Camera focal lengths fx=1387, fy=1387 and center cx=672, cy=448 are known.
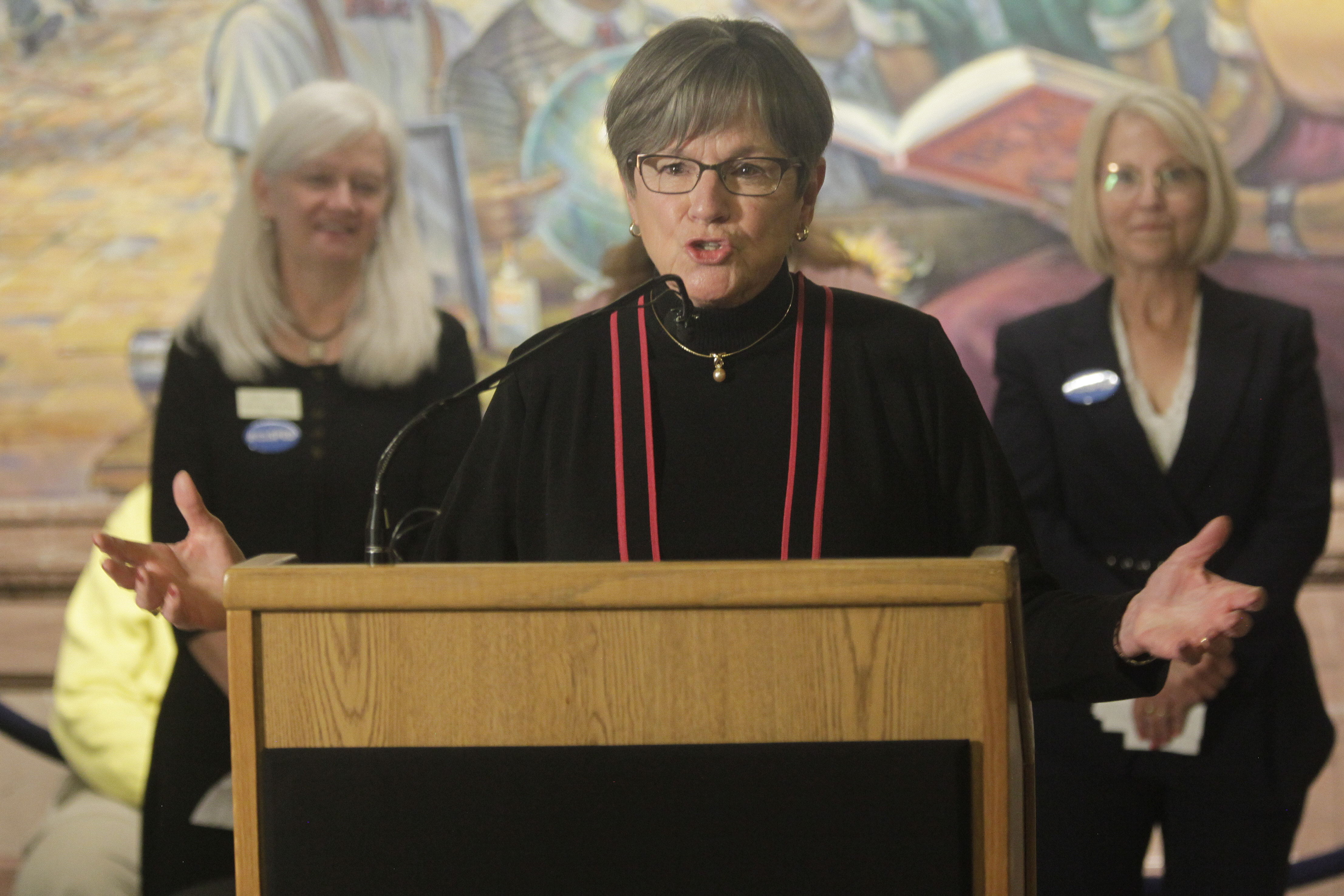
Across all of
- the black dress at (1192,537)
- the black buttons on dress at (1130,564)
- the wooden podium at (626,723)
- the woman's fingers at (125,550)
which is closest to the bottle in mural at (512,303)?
the black dress at (1192,537)

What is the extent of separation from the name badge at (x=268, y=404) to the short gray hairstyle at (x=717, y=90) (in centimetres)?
151

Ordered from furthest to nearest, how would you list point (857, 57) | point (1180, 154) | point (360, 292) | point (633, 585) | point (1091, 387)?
point (857, 57) → point (360, 292) → point (1180, 154) → point (1091, 387) → point (633, 585)

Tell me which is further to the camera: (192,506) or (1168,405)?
(1168,405)

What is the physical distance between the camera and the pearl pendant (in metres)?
1.42

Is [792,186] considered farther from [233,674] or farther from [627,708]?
[233,674]

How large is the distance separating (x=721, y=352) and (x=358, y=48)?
2.47 m

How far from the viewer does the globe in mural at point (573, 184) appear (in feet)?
11.6

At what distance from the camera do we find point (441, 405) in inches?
46.9

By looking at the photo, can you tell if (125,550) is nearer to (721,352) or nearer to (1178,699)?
(721,352)

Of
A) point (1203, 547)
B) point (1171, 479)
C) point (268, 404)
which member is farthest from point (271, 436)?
point (1203, 547)

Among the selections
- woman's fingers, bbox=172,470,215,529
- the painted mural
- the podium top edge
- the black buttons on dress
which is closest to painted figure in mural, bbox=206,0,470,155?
the painted mural

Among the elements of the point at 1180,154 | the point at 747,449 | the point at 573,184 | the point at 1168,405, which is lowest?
the point at 747,449

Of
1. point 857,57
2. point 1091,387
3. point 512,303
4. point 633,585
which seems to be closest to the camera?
point 633,585

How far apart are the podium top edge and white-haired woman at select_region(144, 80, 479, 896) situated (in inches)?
55.4
